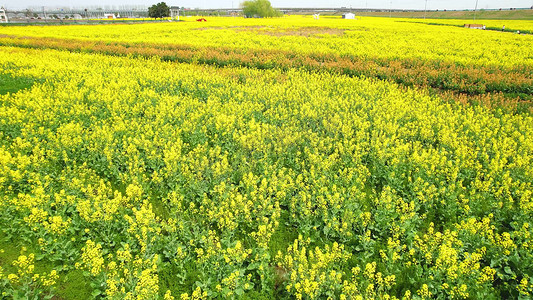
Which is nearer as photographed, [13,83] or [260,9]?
[13,83]

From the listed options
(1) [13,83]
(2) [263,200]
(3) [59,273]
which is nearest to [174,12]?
(1) [13,83]

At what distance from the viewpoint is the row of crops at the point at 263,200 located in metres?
4.62

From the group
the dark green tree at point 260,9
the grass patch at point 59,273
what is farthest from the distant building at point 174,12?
the grass patch at point 59,273

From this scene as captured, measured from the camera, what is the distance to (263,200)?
233 inches

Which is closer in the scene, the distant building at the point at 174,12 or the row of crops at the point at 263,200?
the row of crops at the point at 263,200

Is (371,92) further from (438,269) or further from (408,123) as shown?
(438,269)

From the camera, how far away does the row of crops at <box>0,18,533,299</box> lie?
4621 millimetres

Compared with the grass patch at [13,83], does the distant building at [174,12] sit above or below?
above

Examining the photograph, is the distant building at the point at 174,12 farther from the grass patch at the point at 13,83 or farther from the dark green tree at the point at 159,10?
the grass patch at the point at 13,83

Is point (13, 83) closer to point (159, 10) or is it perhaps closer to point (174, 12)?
point (159, 10)

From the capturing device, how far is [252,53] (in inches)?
902

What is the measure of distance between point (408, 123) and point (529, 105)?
6923mm

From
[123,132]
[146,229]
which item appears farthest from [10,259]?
[123,132]

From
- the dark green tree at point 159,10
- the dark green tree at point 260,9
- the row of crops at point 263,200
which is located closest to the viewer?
the row of crops at point 263,200
